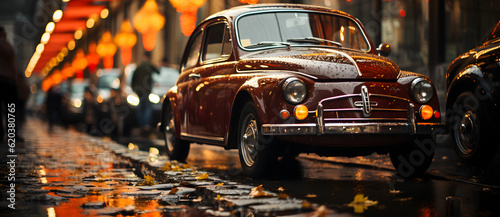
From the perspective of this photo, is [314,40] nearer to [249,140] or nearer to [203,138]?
[249,140]

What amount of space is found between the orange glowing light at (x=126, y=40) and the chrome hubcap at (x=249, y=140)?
25447mm

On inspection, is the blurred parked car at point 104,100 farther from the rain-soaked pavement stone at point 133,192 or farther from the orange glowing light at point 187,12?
the rain-soaked pavement stone at point 133,192

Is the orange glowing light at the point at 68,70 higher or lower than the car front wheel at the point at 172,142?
higher

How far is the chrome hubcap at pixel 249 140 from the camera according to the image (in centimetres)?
685

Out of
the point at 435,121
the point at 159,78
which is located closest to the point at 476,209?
the point at 435,121

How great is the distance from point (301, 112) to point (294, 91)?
196mm

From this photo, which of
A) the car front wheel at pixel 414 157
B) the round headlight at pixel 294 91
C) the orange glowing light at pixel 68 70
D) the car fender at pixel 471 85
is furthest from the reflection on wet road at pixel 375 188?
the orange glowing light at pixel 68 70

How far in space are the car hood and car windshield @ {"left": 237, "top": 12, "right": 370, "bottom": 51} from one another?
38cm

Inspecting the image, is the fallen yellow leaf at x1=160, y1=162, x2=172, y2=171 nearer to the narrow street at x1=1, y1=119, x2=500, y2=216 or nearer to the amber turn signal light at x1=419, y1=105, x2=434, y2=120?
the narrow street at x1=1, y1=119, x2=500, y2=216

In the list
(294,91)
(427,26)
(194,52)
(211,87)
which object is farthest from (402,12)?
(294,91)

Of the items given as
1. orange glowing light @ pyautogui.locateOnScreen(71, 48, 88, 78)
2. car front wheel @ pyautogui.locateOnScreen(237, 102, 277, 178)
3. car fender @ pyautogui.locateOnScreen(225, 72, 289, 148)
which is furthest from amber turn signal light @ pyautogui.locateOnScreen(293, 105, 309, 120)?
orange glowing light @ pyautogui.locateOnScreen(71, 48, 88, 78)

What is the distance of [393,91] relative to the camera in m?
6.51

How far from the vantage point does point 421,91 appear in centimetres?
659

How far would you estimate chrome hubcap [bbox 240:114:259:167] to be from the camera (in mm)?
6848
